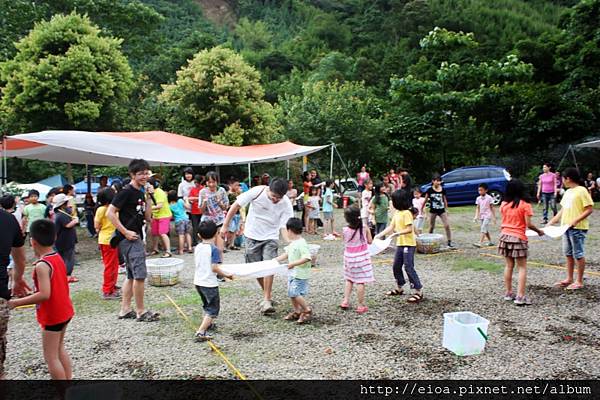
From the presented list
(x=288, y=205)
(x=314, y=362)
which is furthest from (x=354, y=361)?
(x=288, y=205)

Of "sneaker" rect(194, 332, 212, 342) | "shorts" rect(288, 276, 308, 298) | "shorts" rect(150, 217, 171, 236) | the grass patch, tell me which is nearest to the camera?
"sneaker" rect(194, 332, 212, 342)

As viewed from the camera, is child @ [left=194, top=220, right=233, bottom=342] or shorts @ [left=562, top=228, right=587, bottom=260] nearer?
child @ [left=194, top=220, right=233, bottom=342]

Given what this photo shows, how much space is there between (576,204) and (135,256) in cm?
544

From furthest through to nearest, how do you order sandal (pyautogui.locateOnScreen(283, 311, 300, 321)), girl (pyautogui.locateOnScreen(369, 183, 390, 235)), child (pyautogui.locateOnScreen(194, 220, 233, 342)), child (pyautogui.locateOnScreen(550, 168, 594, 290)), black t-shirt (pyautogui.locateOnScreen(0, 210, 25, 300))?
1. girl (pyautogui.locateOnScreen(369, 183, 390, 235))
2. child (pyautogui.locateOnScreen(550, 168, 594, 290))
3. sandal (pyautogui.locateOnScreen(283, 311, 300, 321))
4. child (pyautogui.locateOnScreen(194, 220, 233, 342))
5. black t-shirt (pyautogui.locateOnScreen(0, 210, 25, 300))

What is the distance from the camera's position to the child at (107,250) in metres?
6.15

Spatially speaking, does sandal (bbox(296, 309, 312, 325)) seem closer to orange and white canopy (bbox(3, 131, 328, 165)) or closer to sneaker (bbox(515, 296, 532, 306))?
sneaker (bbox(515, 296, 532, 306))

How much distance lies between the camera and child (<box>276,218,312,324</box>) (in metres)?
4.85

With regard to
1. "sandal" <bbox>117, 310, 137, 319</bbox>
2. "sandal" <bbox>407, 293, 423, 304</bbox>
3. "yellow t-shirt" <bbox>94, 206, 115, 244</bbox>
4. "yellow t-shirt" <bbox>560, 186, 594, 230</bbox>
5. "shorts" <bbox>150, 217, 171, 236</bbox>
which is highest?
"yellow t-shirt" <bbox>560, 186, 594, 230</bbox>

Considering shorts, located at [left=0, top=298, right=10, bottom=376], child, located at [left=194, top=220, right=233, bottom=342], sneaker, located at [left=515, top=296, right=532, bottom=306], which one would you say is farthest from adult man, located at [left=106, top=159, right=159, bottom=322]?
sneaker, located at [left=515, top=296, right=532, bottom=306]

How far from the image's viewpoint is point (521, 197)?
544 centimetres

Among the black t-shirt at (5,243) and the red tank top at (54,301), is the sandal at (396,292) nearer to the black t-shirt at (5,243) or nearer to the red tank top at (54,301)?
the red tank top at (54,301)

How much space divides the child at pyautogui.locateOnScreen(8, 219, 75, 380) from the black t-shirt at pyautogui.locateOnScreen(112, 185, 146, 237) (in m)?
1.45

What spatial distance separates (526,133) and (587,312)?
19.1 metres

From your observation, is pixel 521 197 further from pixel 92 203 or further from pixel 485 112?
pixel 485 112
